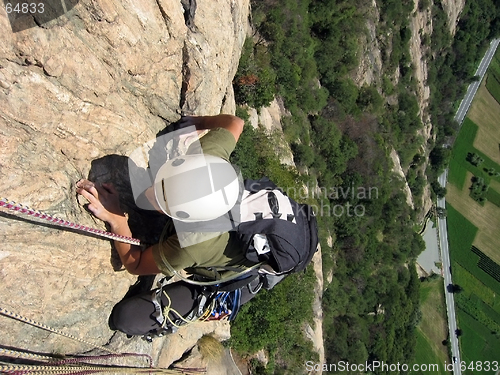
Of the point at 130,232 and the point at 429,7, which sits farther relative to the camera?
the point at 429,7

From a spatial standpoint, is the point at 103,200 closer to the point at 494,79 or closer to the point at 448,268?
the point at 448,268

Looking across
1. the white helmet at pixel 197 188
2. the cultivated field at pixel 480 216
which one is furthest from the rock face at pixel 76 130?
the cultivated field at pixel 480 216

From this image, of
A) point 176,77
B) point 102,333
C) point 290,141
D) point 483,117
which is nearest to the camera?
point 102,333

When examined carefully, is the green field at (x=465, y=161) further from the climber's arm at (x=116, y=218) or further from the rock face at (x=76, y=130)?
the climber's arm at (x=116, y=218)

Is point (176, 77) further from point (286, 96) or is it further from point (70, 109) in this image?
point (286, 96)

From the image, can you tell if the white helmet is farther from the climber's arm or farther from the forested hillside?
the forested hillside

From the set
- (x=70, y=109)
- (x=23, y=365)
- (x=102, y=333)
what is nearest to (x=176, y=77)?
(x=70, y=109)

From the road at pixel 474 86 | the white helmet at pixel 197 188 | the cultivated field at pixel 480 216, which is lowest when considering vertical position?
the cultivated field at pixel 480 216
